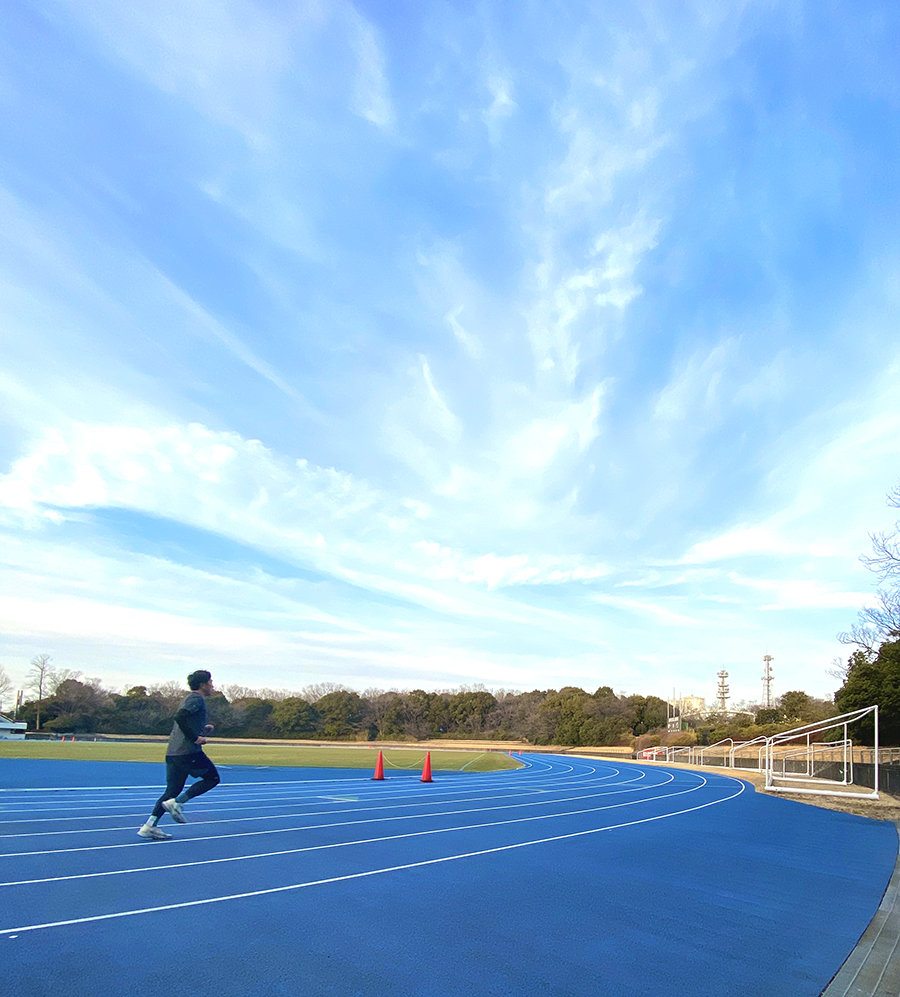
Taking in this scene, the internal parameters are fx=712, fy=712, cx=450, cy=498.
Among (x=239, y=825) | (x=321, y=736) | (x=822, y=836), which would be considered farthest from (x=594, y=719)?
(x=239, y=825)

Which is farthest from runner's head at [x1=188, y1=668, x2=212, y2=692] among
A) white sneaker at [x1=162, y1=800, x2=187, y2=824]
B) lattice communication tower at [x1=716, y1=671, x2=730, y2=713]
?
lattice communication tower at [x1=716, y1=671, x2=730, y2=713]

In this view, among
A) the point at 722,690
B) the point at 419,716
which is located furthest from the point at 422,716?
the point at 722,690

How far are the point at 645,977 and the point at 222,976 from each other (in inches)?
95.3

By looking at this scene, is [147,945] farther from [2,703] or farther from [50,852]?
[2,703]

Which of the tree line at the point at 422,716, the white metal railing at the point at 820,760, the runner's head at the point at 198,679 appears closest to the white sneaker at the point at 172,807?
the runner's head at the point at 198,679

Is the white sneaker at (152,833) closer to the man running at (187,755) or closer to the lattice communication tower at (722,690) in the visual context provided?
the man running at (187,755)

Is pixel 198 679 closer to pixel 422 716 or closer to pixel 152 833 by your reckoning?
pixel 152 833

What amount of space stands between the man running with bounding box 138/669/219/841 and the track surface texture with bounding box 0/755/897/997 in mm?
378

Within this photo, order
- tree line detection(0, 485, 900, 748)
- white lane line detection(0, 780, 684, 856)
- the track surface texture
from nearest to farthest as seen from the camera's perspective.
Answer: the track surface texture < white lane line detection(0, 780, 684, 856) < tree line detection(0, 485, 900, 748)

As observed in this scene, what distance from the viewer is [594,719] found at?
6594 cm

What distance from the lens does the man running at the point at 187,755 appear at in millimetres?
7262

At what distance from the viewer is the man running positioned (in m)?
7.26

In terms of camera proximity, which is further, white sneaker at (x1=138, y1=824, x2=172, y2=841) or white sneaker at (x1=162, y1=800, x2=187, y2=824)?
white sneaker at (x1=138, y1=824, x2=172, y2=841)

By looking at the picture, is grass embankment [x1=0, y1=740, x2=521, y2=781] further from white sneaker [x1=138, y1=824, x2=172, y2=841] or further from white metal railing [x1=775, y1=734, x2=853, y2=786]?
white sneaker [x1=138, y1=824, x2=172, y2=841]
